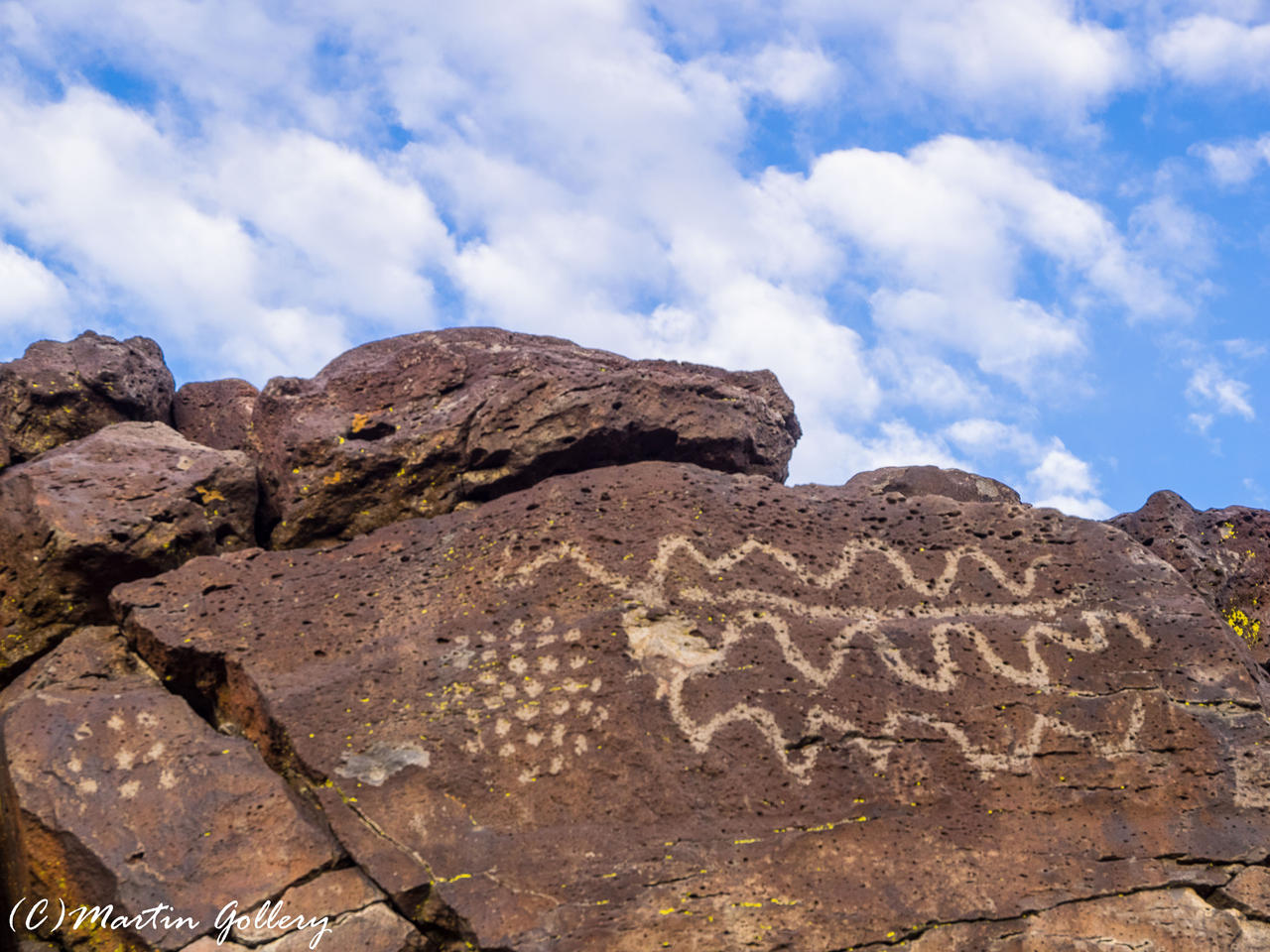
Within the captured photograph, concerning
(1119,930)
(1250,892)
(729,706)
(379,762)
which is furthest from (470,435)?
(1250,892)

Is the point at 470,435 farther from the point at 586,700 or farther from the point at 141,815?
the point at 141,815

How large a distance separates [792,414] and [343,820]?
376cm

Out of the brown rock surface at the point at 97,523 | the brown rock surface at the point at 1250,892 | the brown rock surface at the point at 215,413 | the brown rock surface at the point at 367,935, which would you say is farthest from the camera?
the brown rock surface at the point at 215,413

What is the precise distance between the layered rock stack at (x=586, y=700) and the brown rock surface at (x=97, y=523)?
0.02 meters

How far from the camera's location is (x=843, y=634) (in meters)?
5.45

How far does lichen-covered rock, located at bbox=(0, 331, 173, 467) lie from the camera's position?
6629 millimetres

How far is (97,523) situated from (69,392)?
1410 millimetres

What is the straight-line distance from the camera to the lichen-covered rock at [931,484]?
7277mm

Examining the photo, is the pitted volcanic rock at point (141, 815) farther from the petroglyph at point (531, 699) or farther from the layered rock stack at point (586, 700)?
the petroglyph at point (531, 699)

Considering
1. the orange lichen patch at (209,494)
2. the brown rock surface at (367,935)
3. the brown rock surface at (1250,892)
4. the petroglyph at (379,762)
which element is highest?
the orange lichen patch at (209,494)

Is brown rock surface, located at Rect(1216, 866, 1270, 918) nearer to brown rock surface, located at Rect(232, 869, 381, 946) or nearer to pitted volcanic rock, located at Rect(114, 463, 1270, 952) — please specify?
pitted volcanic rock, located at Rect(114, 463, 1270, 952)

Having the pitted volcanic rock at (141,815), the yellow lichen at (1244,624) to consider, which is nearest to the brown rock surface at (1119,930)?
the pitted volcanic rock at (141,815)

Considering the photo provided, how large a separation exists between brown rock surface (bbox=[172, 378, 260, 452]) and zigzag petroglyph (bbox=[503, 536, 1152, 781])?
123 inches

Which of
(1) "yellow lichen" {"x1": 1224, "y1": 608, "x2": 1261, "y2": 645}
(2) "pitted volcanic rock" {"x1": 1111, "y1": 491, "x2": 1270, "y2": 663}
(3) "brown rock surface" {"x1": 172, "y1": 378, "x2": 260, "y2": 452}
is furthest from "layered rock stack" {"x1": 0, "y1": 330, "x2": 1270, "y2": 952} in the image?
(3) "brown rock surface" {"x1": 172, "y1": 378, "x2": 260, "y2": 452}
